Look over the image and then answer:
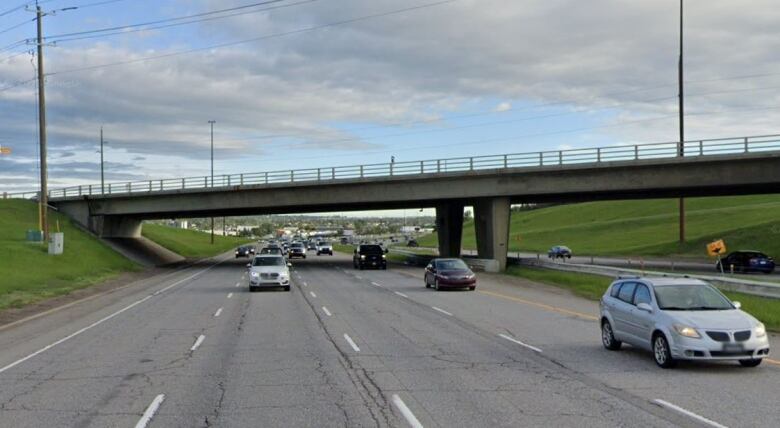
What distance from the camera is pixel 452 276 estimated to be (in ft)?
108

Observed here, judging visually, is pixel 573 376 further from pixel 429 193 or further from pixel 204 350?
pixel 429 193

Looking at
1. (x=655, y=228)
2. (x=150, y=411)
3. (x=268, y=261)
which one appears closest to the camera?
(x=150, y=411)

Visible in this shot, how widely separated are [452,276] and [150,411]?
2407 centimetres

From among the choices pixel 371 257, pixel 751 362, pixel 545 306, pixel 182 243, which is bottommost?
pixel 182 243

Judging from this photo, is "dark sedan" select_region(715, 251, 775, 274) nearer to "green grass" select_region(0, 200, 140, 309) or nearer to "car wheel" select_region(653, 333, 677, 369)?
"car wheel" select_region(653, 333, 677, 369)

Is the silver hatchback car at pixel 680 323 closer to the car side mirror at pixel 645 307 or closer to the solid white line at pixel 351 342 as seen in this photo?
the car side mirror at pixel 645 307

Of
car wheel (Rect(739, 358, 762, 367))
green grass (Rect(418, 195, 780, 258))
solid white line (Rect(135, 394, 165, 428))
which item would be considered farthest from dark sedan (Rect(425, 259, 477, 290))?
green grass (Rect(418, 195, 780, 258))

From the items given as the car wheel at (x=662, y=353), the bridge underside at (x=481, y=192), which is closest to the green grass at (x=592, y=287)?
the bridge underside at (x=481, y=192)

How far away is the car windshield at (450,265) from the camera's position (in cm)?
3375

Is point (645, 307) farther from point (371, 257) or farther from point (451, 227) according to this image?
point (451, 227)

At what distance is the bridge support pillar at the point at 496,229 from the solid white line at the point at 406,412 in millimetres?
39915

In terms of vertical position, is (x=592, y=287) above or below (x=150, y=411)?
below

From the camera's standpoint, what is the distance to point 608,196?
180 feet

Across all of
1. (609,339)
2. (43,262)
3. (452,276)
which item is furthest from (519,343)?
(43,262)
